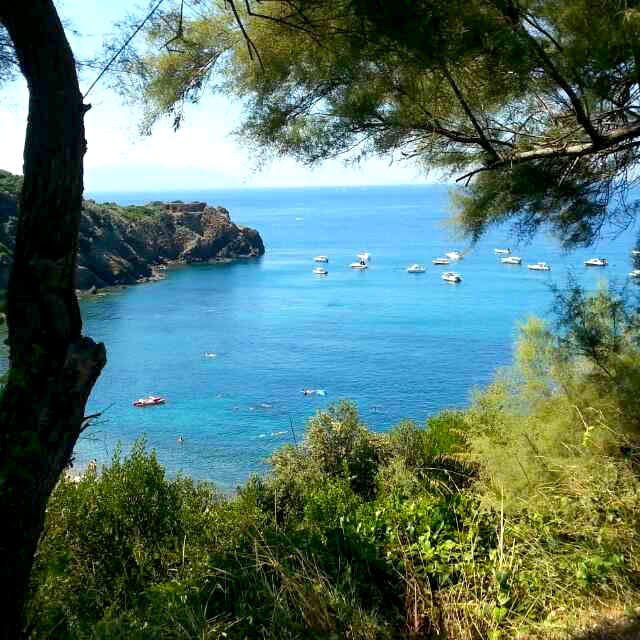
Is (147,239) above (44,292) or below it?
below

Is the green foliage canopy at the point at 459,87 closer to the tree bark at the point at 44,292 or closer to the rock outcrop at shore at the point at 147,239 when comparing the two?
the tree bark at the point at 44,292

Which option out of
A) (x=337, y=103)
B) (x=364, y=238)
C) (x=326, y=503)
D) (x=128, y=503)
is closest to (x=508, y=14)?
(x=337, y=103)

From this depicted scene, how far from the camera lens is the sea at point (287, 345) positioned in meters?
17.1

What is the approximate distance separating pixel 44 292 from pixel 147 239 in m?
44.1

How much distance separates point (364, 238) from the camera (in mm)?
62781

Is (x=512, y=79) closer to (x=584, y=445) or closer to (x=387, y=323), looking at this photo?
(x=584, y=445)

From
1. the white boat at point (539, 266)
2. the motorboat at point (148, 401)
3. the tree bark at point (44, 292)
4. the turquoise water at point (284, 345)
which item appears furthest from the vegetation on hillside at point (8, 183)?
the tree bark at point (44, 292)

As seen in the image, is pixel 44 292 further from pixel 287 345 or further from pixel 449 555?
pixel 287 345

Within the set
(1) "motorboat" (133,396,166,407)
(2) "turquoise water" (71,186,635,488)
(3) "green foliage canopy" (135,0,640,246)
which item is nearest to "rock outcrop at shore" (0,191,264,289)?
(2) "turquoise water" (71,186,635,488)

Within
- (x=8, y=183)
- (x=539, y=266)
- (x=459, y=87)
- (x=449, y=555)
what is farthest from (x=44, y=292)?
(x=539, y=266)

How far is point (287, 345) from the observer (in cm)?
2581

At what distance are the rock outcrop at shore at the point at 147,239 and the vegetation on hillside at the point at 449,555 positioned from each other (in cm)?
2743

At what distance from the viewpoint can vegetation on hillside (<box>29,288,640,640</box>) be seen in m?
2.62

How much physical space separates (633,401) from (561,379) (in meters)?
0.87
